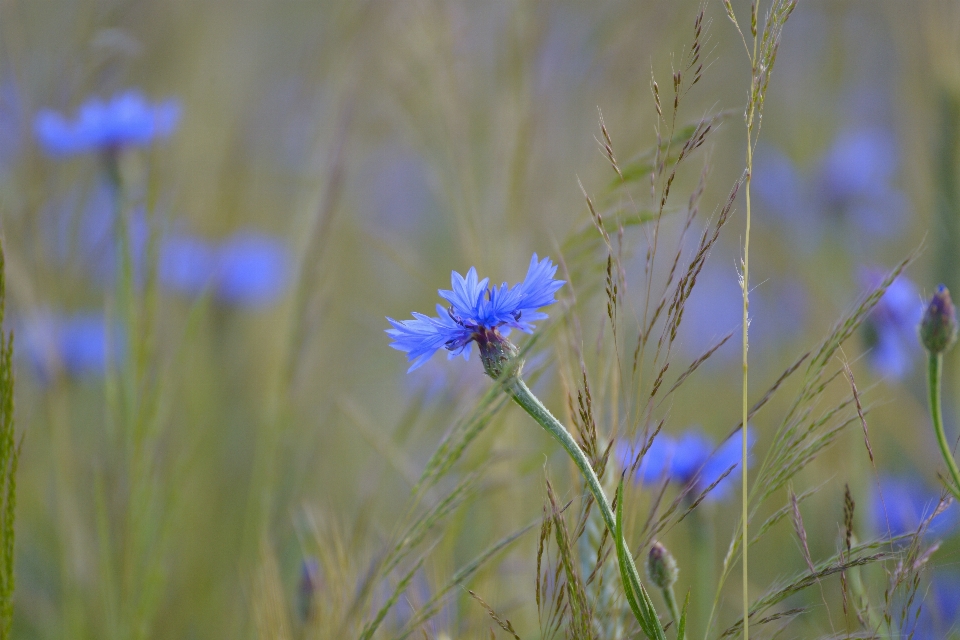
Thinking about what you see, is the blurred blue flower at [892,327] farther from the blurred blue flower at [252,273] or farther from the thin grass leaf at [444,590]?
the blurred blue flower at [252,273]

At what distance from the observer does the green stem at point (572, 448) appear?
0.40 metres

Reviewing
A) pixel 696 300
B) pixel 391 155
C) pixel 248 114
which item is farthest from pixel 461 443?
pixel 391 155

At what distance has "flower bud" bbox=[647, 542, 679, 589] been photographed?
1.61ft

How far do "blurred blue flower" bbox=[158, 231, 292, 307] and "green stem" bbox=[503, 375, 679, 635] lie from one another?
91 centimetres

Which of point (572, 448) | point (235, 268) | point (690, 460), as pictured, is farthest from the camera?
point (235, 268)

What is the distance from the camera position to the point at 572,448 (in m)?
0.42

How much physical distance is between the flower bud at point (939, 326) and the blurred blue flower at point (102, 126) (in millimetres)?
770

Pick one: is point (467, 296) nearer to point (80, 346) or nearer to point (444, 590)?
point (444, 590)

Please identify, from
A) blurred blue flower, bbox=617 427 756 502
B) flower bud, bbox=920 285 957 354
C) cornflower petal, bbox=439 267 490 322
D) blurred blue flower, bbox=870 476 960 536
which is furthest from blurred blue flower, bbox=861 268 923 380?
cornflower petal, bbox=439 267 490 322

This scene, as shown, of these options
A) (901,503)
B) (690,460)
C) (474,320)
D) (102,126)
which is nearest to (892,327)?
(901,503)

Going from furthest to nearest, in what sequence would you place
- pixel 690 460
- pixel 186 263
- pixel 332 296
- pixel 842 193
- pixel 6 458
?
pixel 842 193
pixel 186 263
pixel 332 296
pixel 690 460
pixel 6 458

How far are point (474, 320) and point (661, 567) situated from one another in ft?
0.61

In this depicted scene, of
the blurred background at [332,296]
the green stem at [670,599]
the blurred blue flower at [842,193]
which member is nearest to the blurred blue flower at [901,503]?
the blurred background at [332,296]

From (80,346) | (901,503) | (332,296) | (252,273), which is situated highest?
(252,273)
